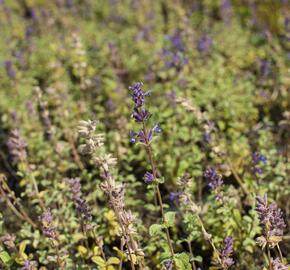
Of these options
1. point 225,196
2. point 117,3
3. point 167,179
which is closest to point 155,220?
point 167,179

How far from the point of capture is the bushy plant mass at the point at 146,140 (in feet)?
9.64

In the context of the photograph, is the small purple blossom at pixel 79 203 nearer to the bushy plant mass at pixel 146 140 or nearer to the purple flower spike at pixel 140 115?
the bushy plant mass at pixel 146 140

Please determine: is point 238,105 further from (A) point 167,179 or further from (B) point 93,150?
(B) point 93,150

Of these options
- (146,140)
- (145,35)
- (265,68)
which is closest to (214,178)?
(146,140)

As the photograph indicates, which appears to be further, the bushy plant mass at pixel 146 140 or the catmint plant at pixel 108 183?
the bushy plant mass at pixel 146 140

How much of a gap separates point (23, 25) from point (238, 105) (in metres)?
4.47

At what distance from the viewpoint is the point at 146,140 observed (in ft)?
8.12

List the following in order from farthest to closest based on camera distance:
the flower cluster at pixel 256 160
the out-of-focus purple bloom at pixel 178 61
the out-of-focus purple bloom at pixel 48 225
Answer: the out-of-focus purple bloom at pixel 178 61 → the flower cluster at pixel 256 160 → the out-of-focus purple bloom at pixel 48 225

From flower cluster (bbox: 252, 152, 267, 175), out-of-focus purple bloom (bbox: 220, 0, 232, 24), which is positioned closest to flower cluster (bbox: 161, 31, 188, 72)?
out-of-focus purple bloom (bbox: 220, 0, 232, 24)

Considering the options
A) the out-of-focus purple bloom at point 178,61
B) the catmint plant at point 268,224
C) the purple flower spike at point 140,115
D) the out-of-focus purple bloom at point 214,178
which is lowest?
the catmint plant at point 268,224

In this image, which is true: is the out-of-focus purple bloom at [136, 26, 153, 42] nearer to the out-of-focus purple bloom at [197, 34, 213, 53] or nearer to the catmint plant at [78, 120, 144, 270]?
the out-of-focus purple bloom at [197, 34, 213, 53]

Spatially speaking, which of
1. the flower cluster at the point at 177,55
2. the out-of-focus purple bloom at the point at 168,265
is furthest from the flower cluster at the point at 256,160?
the flower cluster at the point at 177,55

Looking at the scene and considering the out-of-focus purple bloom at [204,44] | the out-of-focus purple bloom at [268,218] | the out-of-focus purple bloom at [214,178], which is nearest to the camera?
the out-of-focus purple bloom at [268,218]

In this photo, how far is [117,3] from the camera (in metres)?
7.80
